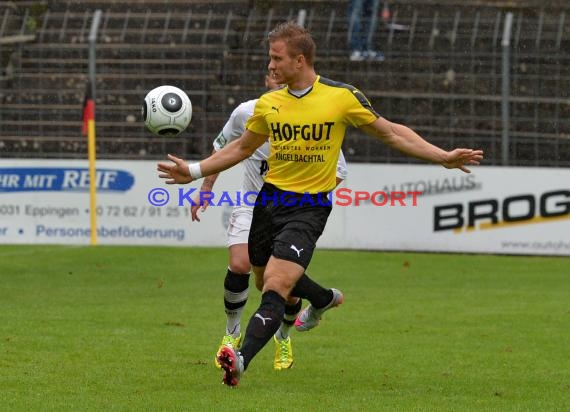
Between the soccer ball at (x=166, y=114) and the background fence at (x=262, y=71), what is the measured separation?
35.5 feet

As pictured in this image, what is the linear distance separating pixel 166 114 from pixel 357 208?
10.3 m

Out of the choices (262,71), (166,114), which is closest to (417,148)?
(166,114)

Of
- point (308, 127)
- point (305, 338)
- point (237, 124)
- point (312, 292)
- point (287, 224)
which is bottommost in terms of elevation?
point (305, 338)

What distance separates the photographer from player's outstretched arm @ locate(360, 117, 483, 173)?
24.6 ft

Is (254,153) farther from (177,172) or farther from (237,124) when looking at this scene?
(177,172)

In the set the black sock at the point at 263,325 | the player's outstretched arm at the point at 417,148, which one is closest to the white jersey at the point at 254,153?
the player's outstretched arm at the point at 417,148

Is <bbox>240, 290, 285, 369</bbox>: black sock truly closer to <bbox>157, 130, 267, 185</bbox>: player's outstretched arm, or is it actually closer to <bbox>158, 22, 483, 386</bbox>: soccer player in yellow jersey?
<bbox>158, 22, 483, 386</bbox>: soccer player in yellow jersey

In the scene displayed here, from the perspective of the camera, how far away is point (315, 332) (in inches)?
429

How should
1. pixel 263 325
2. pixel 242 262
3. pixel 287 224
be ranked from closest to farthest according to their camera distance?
1. pixel 263 325
2. pixel 287 224
3. pixel 242 262

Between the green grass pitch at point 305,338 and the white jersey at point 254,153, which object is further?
the white jersey at point 254,153

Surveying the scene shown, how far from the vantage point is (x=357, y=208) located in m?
19.4

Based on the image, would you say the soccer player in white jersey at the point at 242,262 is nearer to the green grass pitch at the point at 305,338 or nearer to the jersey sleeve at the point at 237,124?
the jersey sleeve at the point at 237,124

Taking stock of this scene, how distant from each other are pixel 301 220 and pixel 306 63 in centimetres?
99

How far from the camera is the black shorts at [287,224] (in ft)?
24.6
